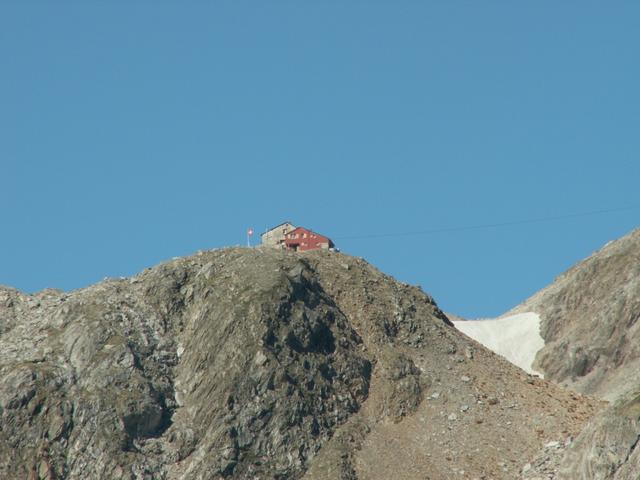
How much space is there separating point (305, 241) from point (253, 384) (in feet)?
154

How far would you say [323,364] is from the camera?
145875 mm

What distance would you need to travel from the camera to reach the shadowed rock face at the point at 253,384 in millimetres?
135000

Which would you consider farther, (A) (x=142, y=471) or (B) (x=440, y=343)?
(B) (x=440, y=343)

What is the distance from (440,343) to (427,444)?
1833 cm

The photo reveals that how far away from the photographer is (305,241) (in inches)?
7328

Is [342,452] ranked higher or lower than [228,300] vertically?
lower

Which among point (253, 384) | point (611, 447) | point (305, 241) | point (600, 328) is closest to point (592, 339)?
point (600, 328)

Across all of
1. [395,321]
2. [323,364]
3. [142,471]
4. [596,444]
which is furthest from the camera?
[395,321]

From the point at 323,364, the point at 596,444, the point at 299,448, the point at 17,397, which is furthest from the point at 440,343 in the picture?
the point at 17,397

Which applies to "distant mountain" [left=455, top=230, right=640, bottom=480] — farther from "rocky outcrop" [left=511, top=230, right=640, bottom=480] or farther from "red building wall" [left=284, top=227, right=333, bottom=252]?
"red building wall" [left=284, top=227, right=333, bottom=252]

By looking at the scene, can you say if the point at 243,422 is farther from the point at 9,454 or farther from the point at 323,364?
the point at 9,454

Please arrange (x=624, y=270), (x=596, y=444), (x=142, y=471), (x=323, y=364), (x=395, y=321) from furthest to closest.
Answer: (x=624, y=270) < (x=395, y=321) < (x=323, y=364) < (x=142, y=471) < (x=596, y=444)

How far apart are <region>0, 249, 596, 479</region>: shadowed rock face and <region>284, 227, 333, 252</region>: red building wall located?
2485 centimetres

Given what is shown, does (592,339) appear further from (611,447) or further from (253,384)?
(611,447)
